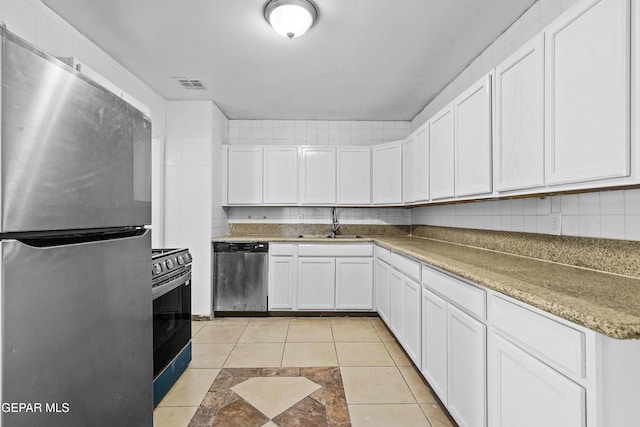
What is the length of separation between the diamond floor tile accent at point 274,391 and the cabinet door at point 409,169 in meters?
2.08

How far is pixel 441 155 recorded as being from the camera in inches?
108

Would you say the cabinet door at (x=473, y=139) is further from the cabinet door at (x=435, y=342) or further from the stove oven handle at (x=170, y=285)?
the stove oven handle at (x=170, y=285)

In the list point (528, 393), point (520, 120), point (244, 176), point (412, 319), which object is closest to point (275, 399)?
point (412, 319)

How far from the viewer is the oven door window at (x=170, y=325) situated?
2049 mm

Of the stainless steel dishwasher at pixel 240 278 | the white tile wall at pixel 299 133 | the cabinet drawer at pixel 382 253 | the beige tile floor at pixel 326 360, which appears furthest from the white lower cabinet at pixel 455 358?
the white tile wall at pixel 299 133

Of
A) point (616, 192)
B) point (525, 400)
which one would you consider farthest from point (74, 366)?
point (616, 192)

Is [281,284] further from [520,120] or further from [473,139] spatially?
[520,120]

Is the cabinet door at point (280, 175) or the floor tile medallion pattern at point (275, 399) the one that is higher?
the cabinet door at point (280, 175)

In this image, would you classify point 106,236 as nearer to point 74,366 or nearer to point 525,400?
point 74,366

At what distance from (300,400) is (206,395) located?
626 millimetres

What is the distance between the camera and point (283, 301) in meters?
3.91

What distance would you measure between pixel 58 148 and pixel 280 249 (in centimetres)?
316

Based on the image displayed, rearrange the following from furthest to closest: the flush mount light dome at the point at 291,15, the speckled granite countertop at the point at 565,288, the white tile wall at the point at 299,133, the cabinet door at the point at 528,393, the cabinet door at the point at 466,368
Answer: the white tile wall at the point at 299,133, the flush mount light dome at the point at 291,15, the cabinet door at the point at 466,368, the cabinet door at the point at 528,393, the speckled granite countertop at the point at 565,288

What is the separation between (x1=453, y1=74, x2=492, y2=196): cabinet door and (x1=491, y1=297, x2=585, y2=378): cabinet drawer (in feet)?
3.08
